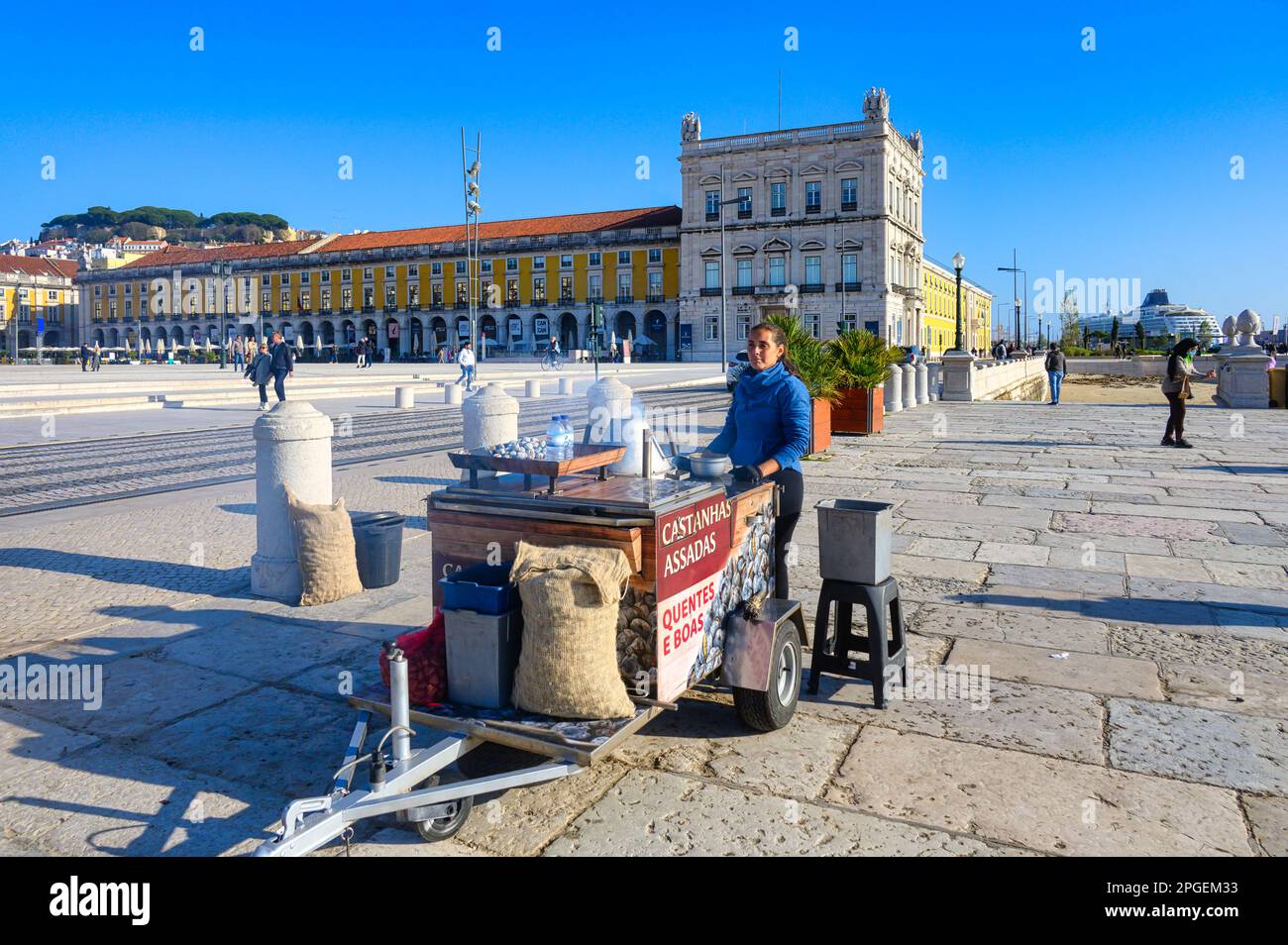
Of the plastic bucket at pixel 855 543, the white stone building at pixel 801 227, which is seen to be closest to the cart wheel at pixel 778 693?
the plastic bucket at pixel 855 543

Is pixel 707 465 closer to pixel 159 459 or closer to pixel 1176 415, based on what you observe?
pixel 159 459

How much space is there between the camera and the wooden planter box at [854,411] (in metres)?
16.4

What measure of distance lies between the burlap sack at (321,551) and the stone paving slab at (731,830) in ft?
10.1

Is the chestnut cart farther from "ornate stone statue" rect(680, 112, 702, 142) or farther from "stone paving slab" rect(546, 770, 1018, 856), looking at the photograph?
"ornate stone statue" rect(680, 112, 702, 142)

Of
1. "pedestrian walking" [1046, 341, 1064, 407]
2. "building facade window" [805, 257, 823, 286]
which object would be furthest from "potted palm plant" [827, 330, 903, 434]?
"building facade window" [805, 257, 823, 286]

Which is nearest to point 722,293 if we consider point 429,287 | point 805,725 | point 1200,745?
point 805,725

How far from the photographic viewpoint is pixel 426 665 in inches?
134

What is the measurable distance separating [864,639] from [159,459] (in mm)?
11332

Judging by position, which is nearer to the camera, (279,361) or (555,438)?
(555,438)

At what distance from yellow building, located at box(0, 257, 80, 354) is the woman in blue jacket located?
121 meters

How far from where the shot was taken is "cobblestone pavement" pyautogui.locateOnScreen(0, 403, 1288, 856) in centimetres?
312
